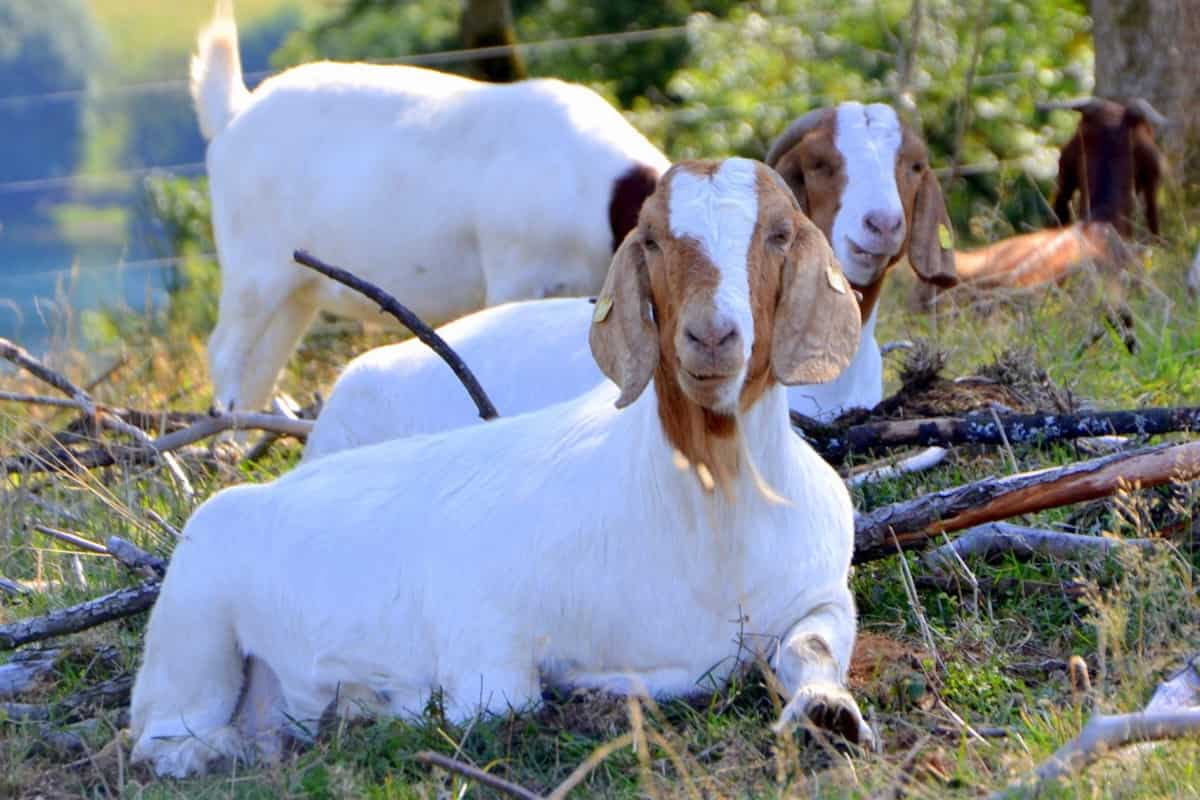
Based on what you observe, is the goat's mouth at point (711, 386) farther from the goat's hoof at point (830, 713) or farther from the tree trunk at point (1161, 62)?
the tree trunk at point (1161, 62)

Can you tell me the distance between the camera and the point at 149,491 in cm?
512

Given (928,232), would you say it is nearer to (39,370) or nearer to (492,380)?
(492,380)

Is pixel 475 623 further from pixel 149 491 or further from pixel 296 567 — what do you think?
pixel 149 491

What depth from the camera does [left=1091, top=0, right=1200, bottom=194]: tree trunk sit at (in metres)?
8.08

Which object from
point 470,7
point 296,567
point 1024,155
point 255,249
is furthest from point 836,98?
point 296,567

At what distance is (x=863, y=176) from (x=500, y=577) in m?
1.75

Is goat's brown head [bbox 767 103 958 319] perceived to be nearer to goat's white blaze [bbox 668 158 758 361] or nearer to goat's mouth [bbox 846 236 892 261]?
goat's mouth [bbox 846 236 892 261]

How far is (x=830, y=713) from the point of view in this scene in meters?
3.12

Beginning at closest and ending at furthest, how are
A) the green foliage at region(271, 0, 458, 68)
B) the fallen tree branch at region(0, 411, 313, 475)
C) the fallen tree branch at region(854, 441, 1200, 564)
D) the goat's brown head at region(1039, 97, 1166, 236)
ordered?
the fallen tree branch at region(854, 441, 1200, 564) < the fallen tree branch at region(0, 411, 313, 475) < the goat's brown head at region(1039, 97, 1166, 236) < the green foliage at region(271, 0, 458, 68)

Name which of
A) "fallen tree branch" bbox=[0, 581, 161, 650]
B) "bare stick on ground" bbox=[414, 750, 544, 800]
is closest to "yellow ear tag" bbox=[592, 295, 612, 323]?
"bare stick on ground" bbox=[414, 750, 544, 800]

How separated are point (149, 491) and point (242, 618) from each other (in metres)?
1.51

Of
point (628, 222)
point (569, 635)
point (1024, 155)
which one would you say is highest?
point (569, 635)

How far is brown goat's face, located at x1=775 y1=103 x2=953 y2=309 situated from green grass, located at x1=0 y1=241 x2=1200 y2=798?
0.54 m

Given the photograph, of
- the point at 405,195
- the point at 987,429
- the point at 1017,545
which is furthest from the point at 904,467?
the point at 405,195
